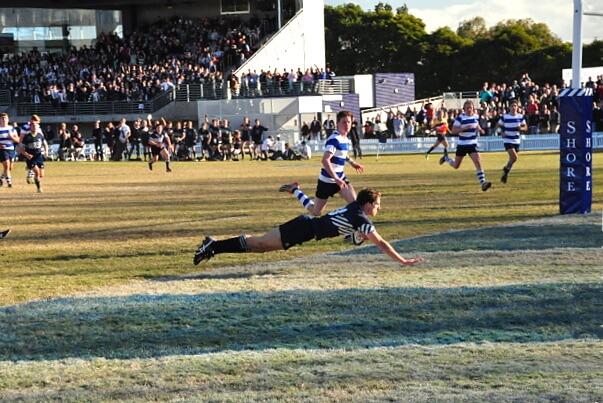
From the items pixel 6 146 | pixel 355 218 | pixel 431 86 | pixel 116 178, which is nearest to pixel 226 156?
pixel 116 178

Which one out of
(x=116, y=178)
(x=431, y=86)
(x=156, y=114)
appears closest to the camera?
(x=116, y=178)

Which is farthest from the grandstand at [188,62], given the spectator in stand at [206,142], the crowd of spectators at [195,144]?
the spectator in stand at [206,142]

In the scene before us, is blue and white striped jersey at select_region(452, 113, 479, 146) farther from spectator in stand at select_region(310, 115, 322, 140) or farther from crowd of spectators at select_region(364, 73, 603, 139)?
spectator in stand at select_region(310, 115, 322, 140)

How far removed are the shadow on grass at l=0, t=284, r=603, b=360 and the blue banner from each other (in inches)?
274

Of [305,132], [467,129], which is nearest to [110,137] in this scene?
[305,132]

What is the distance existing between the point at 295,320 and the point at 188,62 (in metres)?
49.2

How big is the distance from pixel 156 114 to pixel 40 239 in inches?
1517

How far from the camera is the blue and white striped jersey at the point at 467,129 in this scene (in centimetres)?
2286

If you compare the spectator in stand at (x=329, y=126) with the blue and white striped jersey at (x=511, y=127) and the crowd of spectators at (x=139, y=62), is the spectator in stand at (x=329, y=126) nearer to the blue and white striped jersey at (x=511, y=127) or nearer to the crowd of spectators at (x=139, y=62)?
the crowd of spectators at (x=139, y=62)

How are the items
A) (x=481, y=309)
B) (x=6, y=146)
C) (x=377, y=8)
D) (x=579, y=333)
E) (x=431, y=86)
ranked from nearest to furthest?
(x=579, y=333), (x=481, y=309), (x=6, y=146), (x=431, y=86), (x=377, y=8)

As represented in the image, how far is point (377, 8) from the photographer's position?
10594 centimetres

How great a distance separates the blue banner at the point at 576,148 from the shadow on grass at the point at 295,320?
6957 mm

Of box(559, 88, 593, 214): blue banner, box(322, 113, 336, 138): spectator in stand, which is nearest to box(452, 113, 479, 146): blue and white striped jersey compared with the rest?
box(559, 88, 593, 214): blue banner

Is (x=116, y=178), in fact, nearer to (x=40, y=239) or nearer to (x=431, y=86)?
(x=40, y=239)
